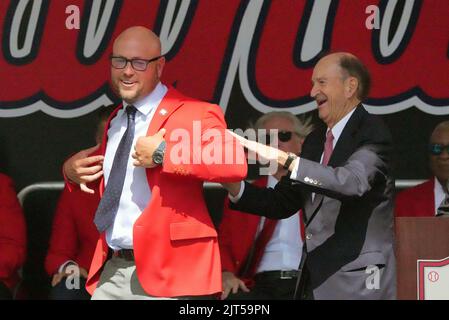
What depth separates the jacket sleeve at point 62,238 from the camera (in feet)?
21.6

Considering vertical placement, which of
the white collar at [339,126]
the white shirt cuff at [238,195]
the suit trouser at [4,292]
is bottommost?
the suit trouser at [4,292]

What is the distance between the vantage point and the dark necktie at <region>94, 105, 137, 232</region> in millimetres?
5004

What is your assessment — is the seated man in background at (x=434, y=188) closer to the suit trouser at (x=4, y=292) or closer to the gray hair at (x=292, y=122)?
the gray hair at (x=292, y=122)

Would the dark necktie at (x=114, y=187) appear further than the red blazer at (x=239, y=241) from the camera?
No

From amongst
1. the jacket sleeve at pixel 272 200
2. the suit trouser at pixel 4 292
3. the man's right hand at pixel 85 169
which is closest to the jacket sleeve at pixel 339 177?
the jacket sleeve at pixel 272 200

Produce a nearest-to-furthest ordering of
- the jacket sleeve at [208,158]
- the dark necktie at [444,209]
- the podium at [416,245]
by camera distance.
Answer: the jacket sleeve at [208,158] → the podium at [416,245] → the dark necktie at [444,209]

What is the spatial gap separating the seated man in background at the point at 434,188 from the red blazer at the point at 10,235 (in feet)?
7.32

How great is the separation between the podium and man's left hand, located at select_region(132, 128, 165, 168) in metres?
1.16

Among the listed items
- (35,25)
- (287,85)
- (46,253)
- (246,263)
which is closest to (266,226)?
(246,263)

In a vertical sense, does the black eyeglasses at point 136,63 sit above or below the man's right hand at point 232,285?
above

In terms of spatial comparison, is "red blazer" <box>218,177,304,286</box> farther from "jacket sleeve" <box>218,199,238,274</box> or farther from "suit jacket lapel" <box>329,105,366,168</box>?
"suit jacket lapel" <box>329,105,366,168</box>

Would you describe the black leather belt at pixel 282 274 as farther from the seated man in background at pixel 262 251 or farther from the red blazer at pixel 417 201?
the red blazer at pixel 417 201

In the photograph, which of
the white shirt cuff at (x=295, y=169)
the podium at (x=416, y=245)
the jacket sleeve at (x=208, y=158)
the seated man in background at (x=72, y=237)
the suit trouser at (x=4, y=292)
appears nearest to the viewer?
the jacket sleeve at (x=208, y=158)

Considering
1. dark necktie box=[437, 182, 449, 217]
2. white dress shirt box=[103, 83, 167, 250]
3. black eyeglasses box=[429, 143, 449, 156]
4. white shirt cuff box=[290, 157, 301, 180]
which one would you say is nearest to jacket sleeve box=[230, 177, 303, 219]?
white shirt cuff box=[290, 157, 301, 180]
